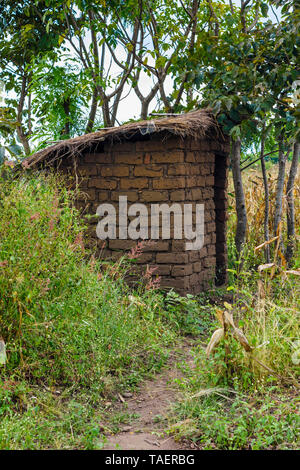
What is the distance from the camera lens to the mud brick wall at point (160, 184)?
6.30 meters

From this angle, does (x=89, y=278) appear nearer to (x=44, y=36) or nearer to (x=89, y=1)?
(x=89, y=1)

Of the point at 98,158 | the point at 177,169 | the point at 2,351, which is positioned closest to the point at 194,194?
the point at 177,169

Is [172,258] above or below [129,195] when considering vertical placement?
below

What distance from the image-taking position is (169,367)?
4.70 metres

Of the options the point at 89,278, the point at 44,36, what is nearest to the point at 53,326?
the point at 89,278

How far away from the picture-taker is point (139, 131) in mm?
6156

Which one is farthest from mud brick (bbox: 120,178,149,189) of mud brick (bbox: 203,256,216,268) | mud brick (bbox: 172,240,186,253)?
mud brick (bbox: 203,256,216,268)

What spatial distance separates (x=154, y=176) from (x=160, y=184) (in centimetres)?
12

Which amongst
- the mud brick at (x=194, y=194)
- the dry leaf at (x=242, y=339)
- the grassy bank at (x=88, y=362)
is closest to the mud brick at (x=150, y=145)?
the mud brick at (x=194, y=194)

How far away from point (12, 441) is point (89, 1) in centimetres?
766

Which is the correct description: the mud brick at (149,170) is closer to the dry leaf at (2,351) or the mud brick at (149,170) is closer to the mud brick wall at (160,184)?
the mud brick wall at (160,184)

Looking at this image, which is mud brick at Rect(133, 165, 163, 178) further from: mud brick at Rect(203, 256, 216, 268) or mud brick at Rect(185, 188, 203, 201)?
mud brick at Rect(203, 256, 216, 268)

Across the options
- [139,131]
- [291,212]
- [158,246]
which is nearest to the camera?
[139,131]

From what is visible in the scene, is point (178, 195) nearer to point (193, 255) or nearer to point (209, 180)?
point (193, 255)
